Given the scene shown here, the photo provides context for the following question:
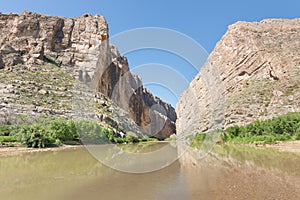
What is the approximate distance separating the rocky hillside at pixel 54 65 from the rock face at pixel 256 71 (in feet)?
81.6

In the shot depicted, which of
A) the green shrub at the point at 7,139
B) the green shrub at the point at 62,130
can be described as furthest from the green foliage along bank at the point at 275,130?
the green shrub at the point at 7,139

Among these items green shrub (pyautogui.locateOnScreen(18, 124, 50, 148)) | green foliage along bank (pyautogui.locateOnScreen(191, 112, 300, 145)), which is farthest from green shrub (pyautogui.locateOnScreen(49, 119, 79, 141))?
green foliage along bank (pyautogui.locateOnScreen(191, 112, 300, 145))

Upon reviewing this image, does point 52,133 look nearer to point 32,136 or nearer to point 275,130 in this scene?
point 32,136

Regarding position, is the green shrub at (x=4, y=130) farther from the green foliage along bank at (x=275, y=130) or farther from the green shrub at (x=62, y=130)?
the green foliage along bank at (x=275, y=130)

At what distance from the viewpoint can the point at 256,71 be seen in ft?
154

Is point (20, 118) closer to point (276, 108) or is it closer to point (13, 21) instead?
point (276, 108)

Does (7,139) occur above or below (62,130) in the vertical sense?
below

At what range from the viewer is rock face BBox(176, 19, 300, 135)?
1375 inches

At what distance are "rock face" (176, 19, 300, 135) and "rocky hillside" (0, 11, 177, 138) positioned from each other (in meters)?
24.9

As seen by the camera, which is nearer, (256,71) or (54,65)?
(256,71)

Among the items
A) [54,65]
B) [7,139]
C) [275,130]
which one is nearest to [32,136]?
[7,139]

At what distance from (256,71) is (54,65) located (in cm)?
4529

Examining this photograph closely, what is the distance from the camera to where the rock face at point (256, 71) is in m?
34.9

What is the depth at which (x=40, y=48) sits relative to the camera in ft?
168
